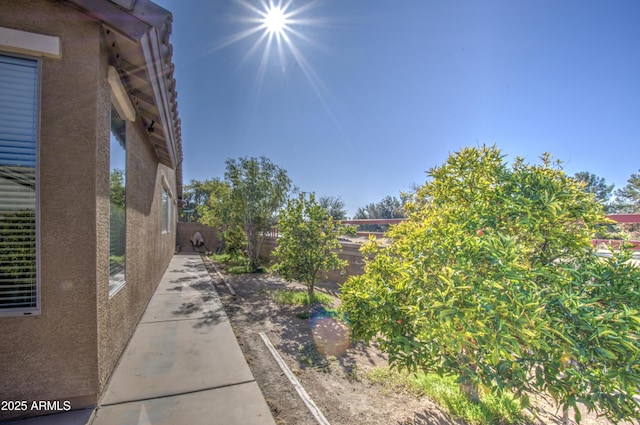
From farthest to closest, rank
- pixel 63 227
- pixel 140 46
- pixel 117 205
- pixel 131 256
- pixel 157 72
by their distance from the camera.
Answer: pixel 131 256 < pixel 117 205 < pixel 157 72 < pixel 140 46 < pixel 63 227

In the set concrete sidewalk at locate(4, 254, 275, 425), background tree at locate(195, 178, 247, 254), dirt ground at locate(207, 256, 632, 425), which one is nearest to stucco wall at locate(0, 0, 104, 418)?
concrete sidewalk at locate(4, 254, 275, 425)

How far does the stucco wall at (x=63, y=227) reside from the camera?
2156 millimetres

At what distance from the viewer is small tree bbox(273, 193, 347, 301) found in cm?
654

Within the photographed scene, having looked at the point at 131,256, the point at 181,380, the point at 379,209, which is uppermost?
the point at 379,209

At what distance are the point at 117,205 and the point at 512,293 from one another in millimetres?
4425

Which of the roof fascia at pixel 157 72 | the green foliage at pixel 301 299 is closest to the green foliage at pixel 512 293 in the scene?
the roof fascia at pixel 157 72

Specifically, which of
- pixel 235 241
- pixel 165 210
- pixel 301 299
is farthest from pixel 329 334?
pixel 235 241

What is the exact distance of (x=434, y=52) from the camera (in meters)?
6.29

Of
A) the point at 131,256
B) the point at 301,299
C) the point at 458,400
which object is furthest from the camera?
the point at 301,299

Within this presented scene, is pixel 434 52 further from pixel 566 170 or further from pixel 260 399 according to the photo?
pixel 260 399

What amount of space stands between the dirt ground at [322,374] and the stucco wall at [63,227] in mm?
1840

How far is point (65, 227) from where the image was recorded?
2273mm

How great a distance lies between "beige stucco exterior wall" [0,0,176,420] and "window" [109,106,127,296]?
0.73 m

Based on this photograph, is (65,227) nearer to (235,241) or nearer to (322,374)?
(322,374)
